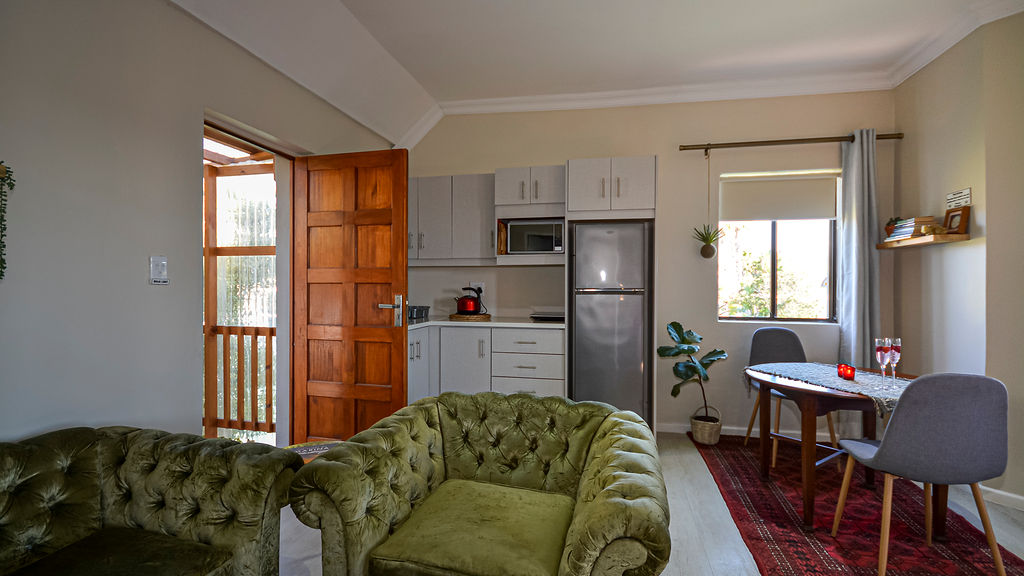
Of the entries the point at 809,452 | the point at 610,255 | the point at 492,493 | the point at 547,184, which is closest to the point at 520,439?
the point at 492,493

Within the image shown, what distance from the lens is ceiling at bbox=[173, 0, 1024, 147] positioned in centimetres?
280

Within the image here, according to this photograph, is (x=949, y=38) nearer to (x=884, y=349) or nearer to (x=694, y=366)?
(x=884, y=349)

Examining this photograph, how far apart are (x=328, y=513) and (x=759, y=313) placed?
3839 mm

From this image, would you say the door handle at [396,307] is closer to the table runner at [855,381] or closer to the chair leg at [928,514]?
the table runner at [855,381]

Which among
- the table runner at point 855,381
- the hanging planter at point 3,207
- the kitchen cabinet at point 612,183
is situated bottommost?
the table runner at point 855,381

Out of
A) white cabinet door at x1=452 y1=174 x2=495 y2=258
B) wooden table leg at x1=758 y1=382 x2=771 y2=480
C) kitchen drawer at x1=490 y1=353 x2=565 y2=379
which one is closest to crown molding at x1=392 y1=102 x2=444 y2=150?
white cabinet door at x1=452 y1=174 x2=495 y2=258

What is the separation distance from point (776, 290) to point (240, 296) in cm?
468

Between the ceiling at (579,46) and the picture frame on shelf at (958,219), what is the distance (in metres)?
1.13

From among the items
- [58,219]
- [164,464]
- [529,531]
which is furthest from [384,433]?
[58,219]

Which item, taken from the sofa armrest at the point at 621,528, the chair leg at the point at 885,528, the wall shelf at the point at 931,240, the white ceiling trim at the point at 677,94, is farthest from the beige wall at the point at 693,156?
the sofa armrest at the point at 621,528

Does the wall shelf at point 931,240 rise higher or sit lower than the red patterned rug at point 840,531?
higher

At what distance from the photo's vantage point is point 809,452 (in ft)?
8.05

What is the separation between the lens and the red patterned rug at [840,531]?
2.11 metres

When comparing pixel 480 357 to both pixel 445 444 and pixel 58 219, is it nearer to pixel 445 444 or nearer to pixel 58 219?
pixel 445 444
